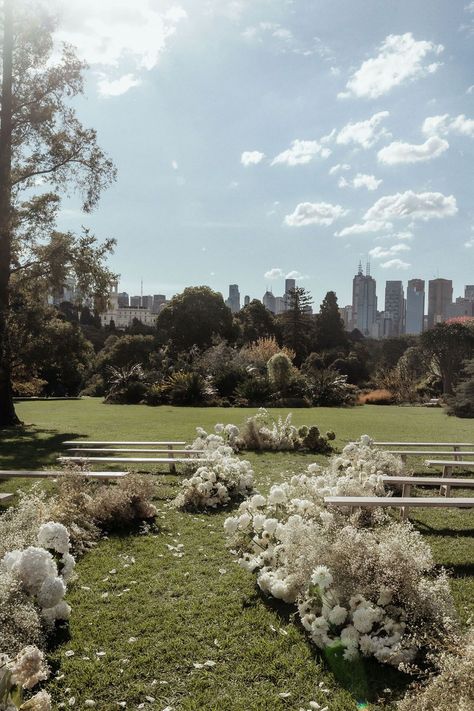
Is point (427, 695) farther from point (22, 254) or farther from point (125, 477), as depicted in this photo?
point (22, 254)

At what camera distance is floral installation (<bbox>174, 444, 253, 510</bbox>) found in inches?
267

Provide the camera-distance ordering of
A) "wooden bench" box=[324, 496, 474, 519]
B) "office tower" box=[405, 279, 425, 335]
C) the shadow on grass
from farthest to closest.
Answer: "office tower" box=[405, 279, 425, 335] → the shadow on grass → "wooden bench" box=[324, 496, 474, 519]

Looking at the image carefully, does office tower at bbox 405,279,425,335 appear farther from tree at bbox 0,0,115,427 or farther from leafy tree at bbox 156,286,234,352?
tree at bbox 0,0,115,427

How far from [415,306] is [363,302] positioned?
28.9 m

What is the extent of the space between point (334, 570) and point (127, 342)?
3268 centimetres

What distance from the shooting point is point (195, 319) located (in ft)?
127

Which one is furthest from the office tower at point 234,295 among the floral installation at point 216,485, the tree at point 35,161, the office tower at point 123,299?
the floral installation at point 216,485

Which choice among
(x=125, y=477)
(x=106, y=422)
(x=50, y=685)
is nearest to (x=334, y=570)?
(x=50, y=685)

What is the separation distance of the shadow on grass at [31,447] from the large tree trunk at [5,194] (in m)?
1.90

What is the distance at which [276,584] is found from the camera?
399 cm

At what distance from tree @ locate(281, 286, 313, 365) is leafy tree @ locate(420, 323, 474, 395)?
557 inches

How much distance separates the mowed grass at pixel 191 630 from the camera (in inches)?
118

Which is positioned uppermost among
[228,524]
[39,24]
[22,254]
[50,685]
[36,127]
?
[39,24]

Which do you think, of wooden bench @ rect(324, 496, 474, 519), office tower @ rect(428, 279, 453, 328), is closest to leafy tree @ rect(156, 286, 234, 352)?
wooden bench @ rect(324, 496, 474, 519)
